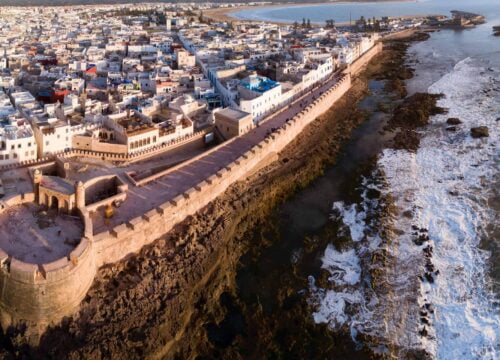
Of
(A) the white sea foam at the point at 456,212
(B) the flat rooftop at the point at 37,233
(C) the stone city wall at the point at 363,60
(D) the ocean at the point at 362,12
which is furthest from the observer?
(D) the ocean at the point at 362,12

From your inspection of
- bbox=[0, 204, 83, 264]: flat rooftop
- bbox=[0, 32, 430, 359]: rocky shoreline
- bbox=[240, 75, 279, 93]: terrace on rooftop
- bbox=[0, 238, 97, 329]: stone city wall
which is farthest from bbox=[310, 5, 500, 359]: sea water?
bbox=[240, 75, 279, 93]: terrace on rooftop

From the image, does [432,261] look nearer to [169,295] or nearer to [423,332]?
[423,332]

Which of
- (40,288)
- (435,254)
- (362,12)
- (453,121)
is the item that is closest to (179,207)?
(40,288)

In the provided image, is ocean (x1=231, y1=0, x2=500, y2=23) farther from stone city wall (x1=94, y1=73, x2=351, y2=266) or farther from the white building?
stone city wall (x1=94, y1=73, x2=351, y2=266)

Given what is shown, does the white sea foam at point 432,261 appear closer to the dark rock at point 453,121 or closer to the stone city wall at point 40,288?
the dark rock at point 453,121

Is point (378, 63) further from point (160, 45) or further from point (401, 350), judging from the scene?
point (401, 350)

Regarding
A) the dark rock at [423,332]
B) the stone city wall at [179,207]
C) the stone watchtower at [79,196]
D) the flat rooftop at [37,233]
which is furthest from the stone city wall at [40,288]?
the dark rock at [423,332]

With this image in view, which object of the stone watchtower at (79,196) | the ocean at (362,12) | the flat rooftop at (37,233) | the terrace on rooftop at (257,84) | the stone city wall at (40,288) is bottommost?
the stone city wall at (40,288)
